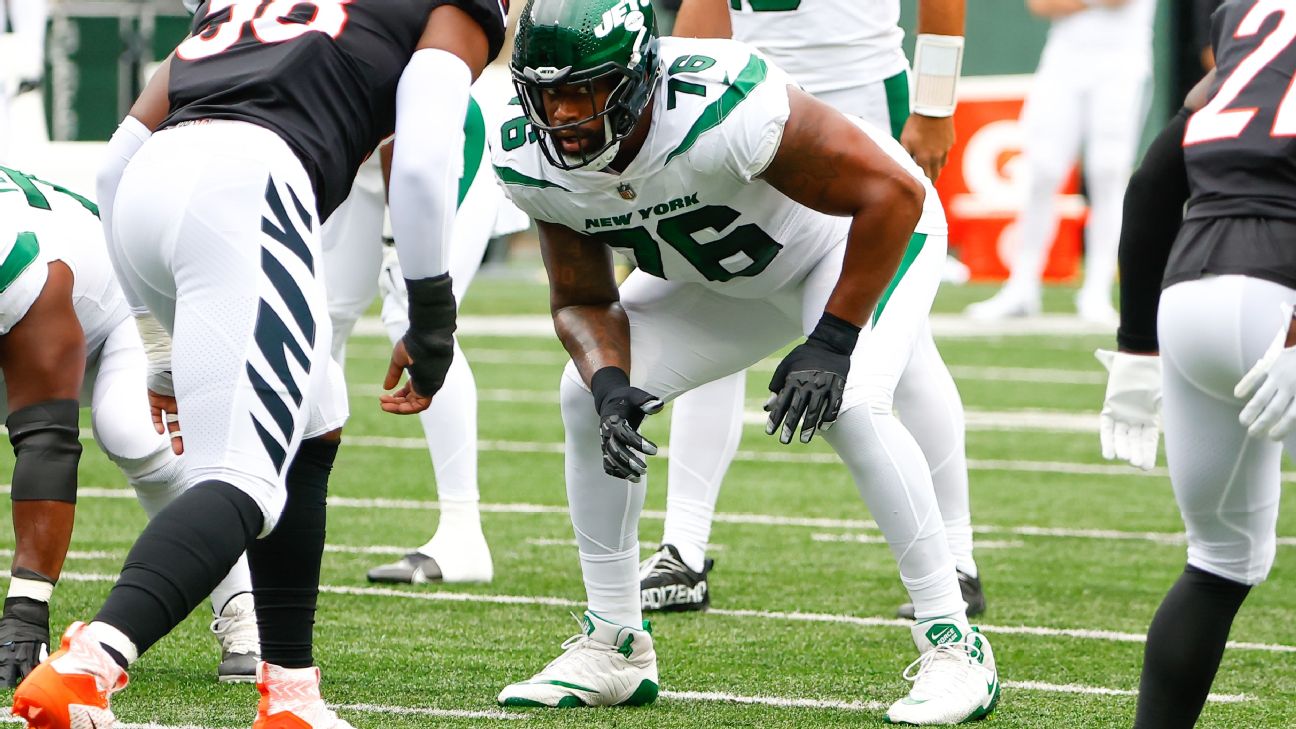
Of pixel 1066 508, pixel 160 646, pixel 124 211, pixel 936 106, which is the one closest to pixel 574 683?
pixel 160 646

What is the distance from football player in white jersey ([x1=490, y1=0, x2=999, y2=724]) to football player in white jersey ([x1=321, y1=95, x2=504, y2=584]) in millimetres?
1296

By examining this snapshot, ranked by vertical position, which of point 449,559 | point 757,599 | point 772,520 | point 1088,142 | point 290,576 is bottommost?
point 1088,142

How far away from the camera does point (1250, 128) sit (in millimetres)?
2740

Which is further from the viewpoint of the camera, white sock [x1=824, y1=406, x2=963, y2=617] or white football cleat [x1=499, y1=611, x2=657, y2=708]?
white football cleat [x1=499, y1=611, x2=657, y2=708]

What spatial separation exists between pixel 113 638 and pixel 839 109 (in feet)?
8.65

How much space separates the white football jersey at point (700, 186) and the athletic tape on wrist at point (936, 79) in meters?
1.16

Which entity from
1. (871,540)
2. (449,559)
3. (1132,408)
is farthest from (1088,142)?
(1132,408)

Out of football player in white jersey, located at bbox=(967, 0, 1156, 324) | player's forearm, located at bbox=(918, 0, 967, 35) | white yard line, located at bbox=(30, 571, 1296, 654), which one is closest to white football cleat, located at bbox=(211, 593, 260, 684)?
white yard line, located at bbox=(30, 571, 1296, 654)

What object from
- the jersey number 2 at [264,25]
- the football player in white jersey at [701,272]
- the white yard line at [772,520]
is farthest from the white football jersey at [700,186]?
the white yard line at [772,520]

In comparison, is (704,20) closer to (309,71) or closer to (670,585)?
(670,585)

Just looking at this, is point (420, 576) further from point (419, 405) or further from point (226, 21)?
point (226, 21)

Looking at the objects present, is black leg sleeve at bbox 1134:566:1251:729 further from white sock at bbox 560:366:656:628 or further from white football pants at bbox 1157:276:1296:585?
white sock at bbox 560:366:656:628

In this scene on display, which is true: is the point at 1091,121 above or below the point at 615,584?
below

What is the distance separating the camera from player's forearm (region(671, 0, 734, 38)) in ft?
15.5
